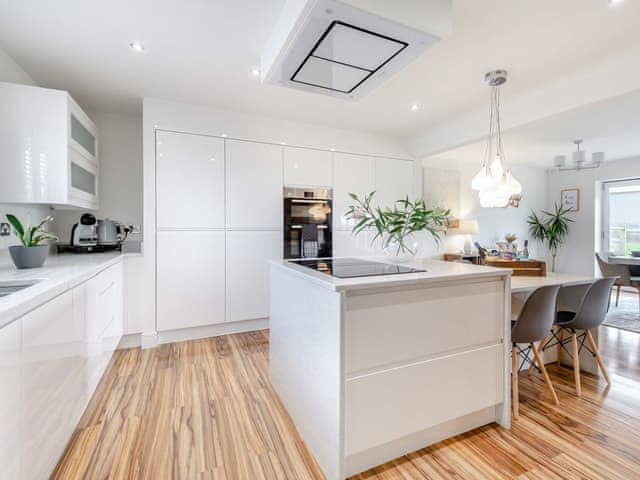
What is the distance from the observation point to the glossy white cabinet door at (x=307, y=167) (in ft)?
11.9

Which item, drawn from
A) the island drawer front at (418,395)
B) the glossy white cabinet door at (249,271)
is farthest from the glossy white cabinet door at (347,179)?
the island drawer front at (418,395)

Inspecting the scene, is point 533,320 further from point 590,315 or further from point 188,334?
point 188,334

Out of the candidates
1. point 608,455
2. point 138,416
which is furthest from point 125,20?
point 608,455

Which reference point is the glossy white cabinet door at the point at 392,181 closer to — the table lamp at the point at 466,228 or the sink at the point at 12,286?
the table lamp at the point at 466,228

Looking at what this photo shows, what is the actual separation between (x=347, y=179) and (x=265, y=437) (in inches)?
118

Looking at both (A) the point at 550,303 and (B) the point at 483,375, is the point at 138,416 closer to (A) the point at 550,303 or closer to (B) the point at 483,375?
(B) the point at 483,375

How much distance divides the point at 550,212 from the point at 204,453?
25.8 feet

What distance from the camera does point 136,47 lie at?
2160 mm

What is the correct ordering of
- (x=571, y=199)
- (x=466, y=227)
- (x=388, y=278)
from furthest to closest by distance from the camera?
(x=571, y=199) → (x=466, y=227) → (x=388, y=278)

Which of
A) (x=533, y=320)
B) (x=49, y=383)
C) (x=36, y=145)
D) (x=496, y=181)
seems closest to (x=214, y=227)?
(x=36, y=145)

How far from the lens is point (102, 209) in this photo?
3404mm

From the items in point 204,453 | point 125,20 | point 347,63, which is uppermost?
point 125,20

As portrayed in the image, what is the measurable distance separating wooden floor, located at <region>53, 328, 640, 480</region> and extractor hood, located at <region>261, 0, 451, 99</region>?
6.74ft

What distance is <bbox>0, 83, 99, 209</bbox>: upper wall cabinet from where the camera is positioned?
2.01 m
